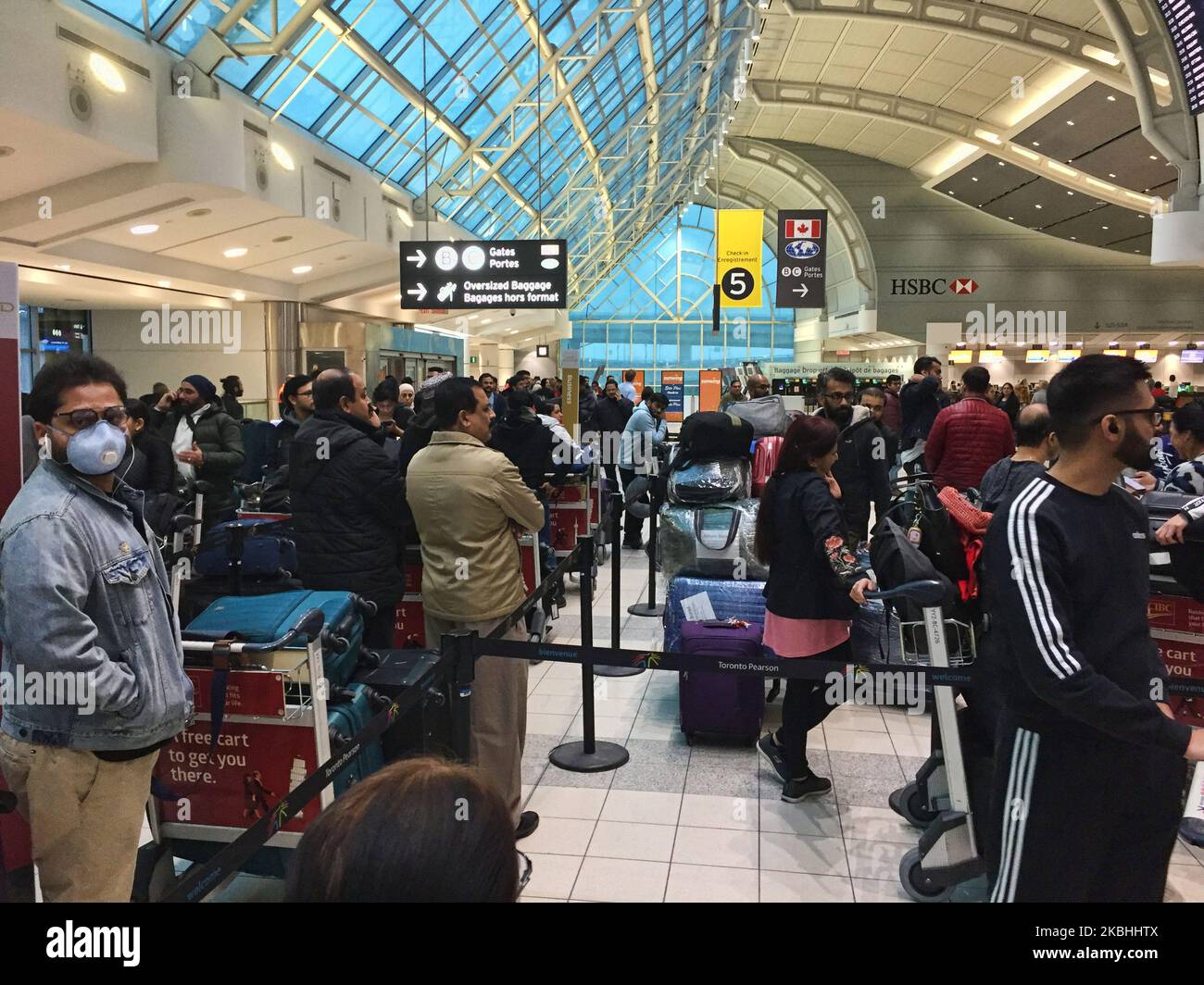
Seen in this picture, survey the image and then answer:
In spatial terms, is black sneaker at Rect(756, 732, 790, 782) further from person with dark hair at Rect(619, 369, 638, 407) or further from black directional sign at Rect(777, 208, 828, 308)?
black directional sign at Rect(777, 208, 828, 308)

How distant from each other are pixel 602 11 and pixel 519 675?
45.3ft

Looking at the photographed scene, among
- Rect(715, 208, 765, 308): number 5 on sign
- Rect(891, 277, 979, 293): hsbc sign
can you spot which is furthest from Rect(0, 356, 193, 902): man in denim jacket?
Rect(891, 277, 979, 293): hsbc sign

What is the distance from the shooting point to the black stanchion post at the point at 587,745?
4945mm

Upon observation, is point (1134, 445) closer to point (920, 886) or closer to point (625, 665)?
point (625, 665)

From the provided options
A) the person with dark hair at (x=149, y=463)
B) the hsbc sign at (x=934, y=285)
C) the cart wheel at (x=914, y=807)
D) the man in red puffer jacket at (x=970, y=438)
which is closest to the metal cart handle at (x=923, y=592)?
the cart wheel at (x=914, y=807)

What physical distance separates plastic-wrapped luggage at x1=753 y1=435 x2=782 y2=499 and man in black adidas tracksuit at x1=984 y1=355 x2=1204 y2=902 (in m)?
5.43

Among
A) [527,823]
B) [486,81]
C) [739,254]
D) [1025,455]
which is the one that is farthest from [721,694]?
[739,254]

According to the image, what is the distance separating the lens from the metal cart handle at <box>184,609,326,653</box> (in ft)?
10.3

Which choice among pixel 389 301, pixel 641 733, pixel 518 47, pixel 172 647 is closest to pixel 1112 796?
pixel 172 647

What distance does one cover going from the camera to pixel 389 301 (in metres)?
21.6

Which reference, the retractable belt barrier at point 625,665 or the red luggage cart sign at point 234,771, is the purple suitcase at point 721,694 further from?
the red luggage cart sign at point 234,771

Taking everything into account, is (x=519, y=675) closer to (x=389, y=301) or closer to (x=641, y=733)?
(x=641, y=733)

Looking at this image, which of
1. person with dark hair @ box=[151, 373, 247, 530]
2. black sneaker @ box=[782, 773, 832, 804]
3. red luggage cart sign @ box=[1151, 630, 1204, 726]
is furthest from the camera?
person with dark hair @ box=[151, 373, 247, 530]

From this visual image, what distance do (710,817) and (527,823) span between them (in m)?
0.88
